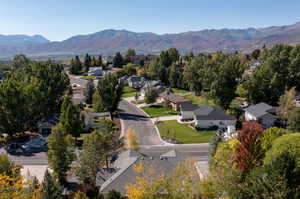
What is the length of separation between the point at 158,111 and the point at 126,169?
40940mm

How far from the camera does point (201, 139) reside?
1783 inches

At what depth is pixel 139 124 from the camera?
54.8 meters

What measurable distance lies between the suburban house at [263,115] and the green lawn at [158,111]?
18732 millimetres

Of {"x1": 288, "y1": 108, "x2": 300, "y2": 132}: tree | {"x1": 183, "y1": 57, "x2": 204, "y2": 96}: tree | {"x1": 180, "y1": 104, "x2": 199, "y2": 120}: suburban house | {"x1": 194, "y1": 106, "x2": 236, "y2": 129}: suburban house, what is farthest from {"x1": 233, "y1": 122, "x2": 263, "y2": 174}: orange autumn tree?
{"x1": 183, "y1": 57, "x2": 204, "y2": 96}: tree

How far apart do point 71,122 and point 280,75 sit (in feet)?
170

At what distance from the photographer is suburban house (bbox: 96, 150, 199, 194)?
24094 millimetres

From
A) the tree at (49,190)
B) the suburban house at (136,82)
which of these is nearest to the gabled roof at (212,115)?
the tree at (49,190)

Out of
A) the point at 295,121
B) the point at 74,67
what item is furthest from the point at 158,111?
the point at 74,67

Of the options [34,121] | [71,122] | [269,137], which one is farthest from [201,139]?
[34,121]

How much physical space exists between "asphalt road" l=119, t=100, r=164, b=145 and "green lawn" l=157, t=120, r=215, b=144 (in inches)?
80.8

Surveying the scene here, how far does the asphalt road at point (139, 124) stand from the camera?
45616mm

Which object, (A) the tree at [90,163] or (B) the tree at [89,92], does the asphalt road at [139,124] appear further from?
(A) the tree at [90,163]

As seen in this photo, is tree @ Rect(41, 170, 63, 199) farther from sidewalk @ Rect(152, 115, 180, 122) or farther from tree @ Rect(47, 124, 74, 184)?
sidewalk @ Rect(152, 115, 180, 122)

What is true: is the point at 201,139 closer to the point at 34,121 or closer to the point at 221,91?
the point at 221,91
